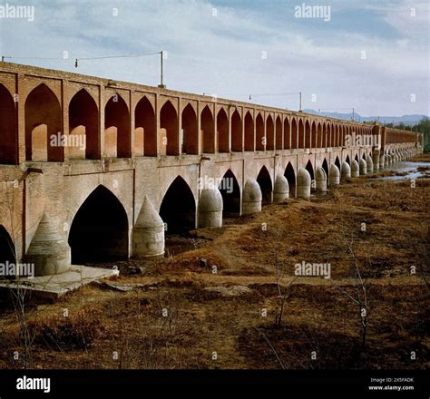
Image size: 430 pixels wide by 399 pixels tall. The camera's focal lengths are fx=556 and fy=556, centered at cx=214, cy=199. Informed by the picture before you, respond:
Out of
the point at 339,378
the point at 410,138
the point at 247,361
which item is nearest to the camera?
the point at 339,378

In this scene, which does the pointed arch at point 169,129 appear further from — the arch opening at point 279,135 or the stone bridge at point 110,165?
the arch opening at point 279,135

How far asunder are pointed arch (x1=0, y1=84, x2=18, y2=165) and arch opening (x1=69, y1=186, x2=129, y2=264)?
420 cm

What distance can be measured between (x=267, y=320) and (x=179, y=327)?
1854 mm

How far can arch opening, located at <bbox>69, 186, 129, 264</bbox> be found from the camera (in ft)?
58.2

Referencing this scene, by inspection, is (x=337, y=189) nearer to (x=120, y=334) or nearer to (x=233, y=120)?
(x=233, y=120)

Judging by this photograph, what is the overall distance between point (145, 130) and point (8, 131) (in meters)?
6.84

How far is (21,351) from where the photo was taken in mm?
9602

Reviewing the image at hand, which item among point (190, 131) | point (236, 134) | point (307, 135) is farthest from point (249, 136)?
point (307, 135)

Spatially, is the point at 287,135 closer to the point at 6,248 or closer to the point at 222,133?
the point at 222,133

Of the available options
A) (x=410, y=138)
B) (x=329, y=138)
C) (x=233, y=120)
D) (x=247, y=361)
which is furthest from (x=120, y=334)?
(x=410, y=138)

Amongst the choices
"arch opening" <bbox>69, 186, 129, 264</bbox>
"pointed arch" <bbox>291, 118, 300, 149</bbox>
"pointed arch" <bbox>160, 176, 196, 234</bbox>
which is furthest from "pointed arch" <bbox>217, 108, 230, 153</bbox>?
"pointed arch" <bbox>291, 118, 300, 149</bbox>

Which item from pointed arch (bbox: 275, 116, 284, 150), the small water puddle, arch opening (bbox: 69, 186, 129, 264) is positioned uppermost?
pointed arch (bbox: 275, 116, 284, 150)

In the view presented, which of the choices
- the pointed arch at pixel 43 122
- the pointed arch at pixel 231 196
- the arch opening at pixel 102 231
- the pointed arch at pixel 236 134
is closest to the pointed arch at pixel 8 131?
the pointed arch at pixel 43 122

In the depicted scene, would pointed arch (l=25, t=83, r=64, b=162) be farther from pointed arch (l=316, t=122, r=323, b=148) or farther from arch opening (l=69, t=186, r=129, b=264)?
pointed arch (l=316, t=122, r=323, b=148)
